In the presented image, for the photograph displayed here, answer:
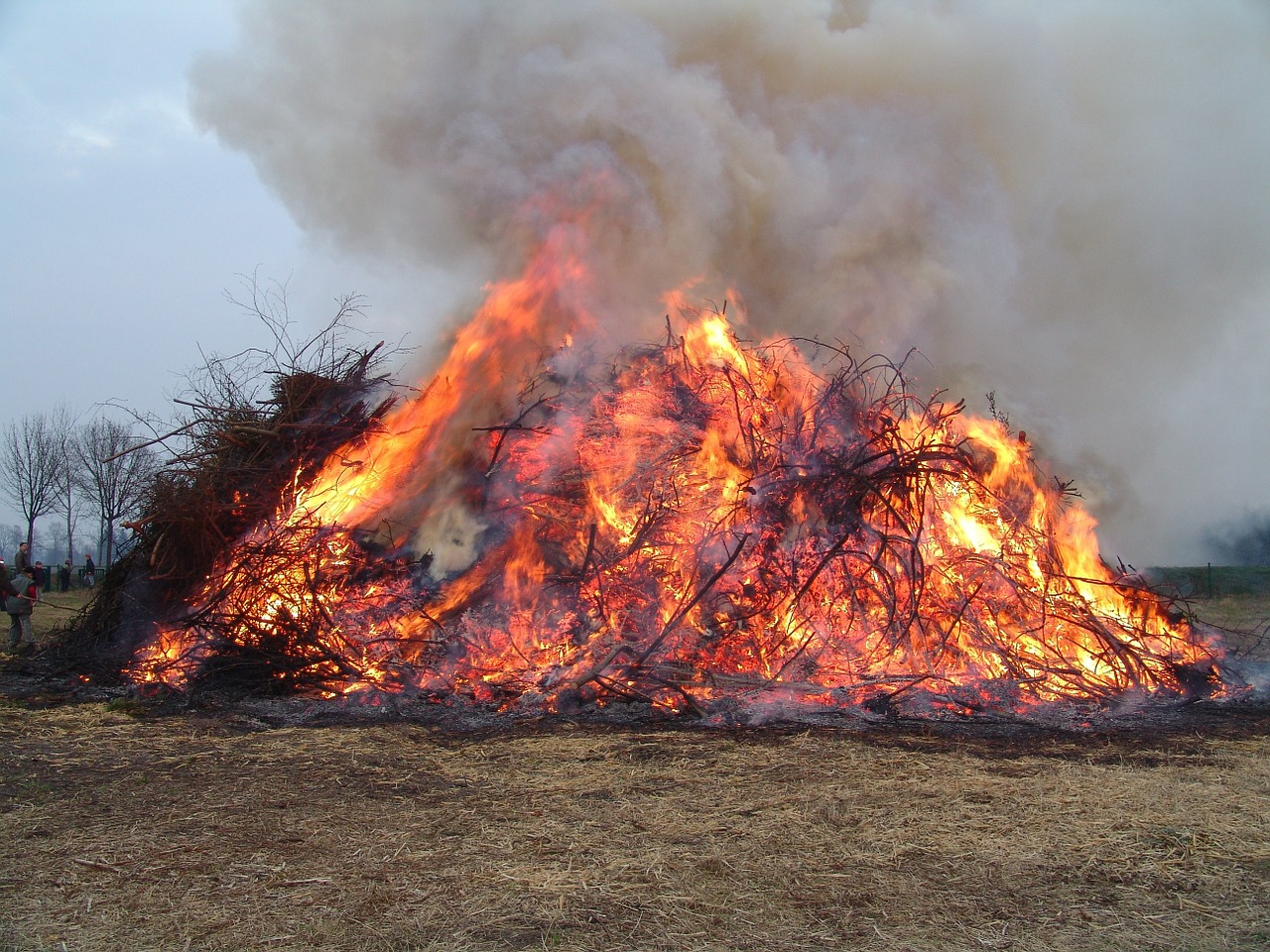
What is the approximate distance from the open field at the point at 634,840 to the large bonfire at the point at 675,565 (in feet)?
3.84

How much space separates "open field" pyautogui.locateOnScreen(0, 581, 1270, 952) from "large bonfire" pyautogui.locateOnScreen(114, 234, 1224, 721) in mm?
1171

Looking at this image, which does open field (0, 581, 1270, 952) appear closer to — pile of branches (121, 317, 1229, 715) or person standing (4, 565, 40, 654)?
pile of branches (121, 317, 1229, 715)

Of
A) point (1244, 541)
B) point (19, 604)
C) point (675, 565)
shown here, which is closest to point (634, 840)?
point (675, 565)

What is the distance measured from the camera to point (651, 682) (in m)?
6.86

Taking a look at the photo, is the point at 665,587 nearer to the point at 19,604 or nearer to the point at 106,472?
the point at 19,604

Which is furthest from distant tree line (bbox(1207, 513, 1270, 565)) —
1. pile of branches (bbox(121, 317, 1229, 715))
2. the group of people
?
the group of people

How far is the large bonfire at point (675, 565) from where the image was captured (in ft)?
23.4

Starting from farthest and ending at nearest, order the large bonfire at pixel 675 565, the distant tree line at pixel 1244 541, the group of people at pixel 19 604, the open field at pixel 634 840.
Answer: the distant tree line at pixel 1244 541
the group of people at pixel 19 604
the large bonfire at pixel 675 565
the open field at pixel 634 840

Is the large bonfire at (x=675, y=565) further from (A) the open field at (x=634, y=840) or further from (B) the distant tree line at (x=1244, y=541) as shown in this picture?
(B) the distant tree line at (x=1244, y=541)

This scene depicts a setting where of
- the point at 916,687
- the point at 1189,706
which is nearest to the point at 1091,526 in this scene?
the point at 1189,706

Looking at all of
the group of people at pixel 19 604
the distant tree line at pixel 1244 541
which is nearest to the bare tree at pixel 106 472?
the group of people at pixel 19 604

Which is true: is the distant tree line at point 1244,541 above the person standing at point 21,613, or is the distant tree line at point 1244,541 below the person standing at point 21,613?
above

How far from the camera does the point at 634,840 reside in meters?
3.99

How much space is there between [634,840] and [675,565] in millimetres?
4172
